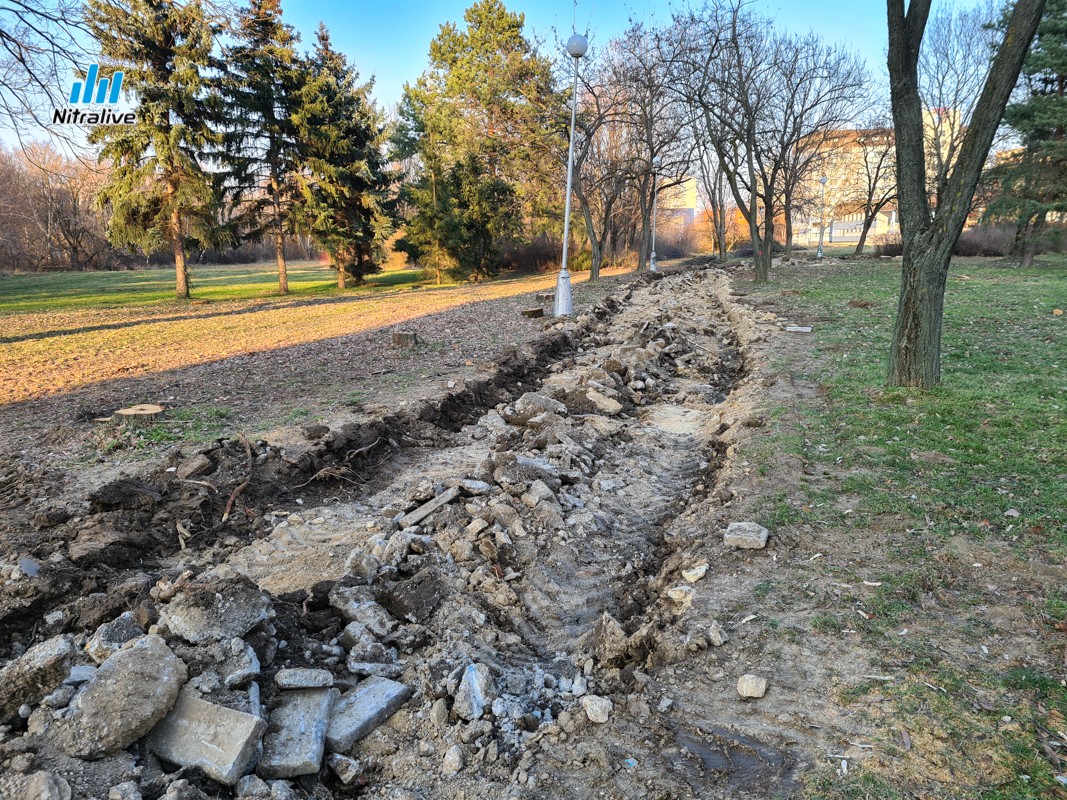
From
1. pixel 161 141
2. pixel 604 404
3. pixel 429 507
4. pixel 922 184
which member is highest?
pixel 161 141

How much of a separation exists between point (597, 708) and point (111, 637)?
2.31m

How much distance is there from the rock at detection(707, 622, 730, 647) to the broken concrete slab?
228 centimetres

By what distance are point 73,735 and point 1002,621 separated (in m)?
4.29

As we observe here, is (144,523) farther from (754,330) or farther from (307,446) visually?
(754,330)

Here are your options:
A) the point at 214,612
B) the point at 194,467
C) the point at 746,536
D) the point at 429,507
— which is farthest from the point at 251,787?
the point at 194,467

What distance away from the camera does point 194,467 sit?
5.43 meters

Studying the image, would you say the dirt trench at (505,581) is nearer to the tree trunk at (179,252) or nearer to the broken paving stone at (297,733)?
the broken paving stone at (297,733)

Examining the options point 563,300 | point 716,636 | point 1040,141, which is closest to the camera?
point 716,636

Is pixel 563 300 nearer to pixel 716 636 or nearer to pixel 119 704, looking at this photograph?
pixel 716 636

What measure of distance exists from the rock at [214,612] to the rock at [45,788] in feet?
2.45

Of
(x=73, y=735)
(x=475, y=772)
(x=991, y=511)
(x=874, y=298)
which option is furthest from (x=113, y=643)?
(x=874, y=298)

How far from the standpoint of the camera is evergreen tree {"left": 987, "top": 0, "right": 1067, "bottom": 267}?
74.9 ft

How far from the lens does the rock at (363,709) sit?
9.07 feet

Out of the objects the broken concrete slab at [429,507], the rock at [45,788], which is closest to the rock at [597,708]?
the rock at [45,788]
